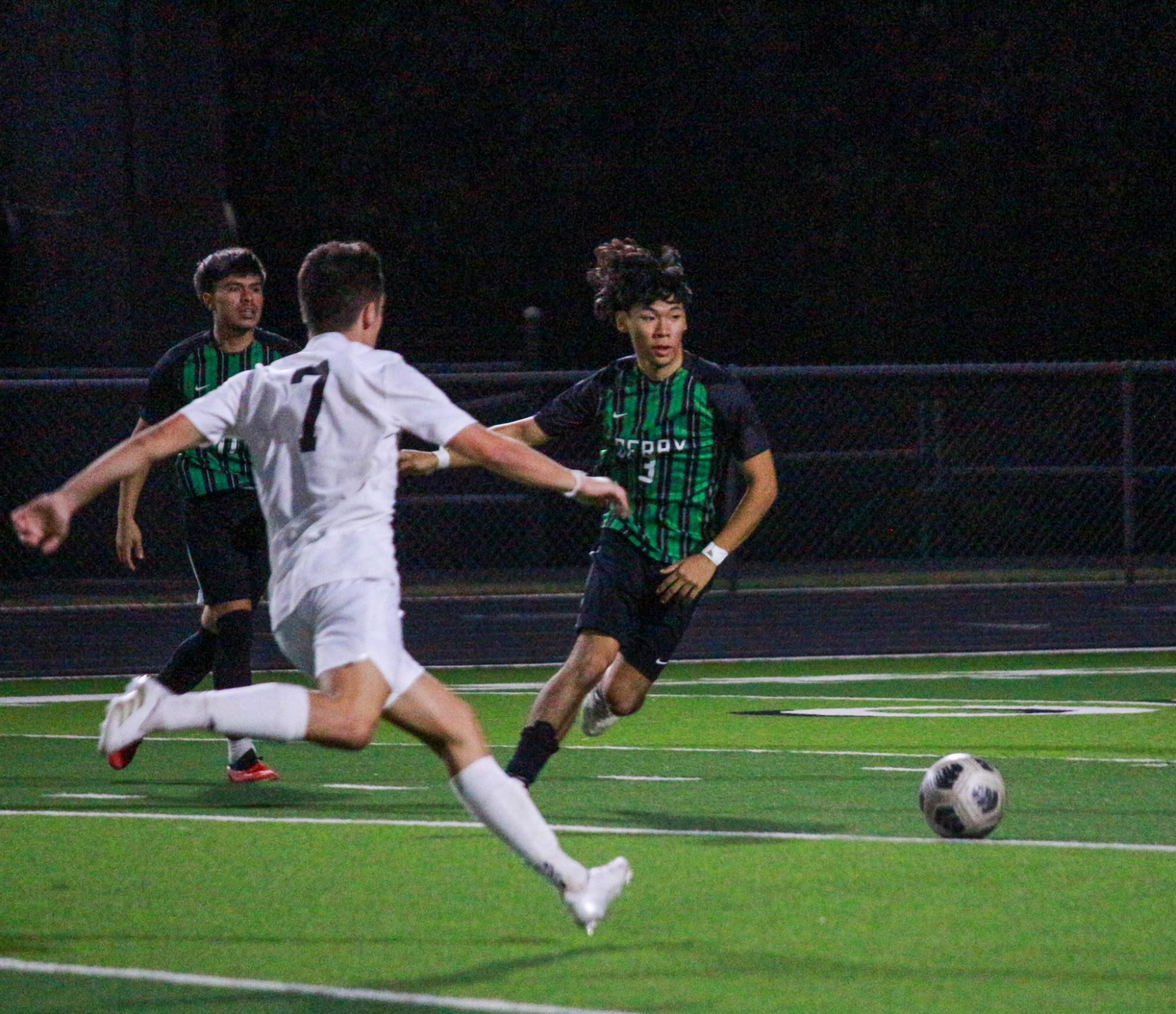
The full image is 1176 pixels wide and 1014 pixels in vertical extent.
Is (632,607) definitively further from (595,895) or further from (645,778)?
(595,895)

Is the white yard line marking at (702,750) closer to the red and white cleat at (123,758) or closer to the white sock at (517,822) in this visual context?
the red and white cleat at (123,758)

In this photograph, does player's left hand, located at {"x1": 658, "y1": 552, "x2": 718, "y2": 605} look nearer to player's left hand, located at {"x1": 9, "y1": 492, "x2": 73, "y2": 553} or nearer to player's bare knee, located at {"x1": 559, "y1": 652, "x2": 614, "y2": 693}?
player's bare knee, located at {"x1": 559, "y1": 652, "x2": 614, "y2": 693}

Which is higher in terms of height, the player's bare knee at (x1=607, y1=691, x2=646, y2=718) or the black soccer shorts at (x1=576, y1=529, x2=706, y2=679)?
the black soccer shorts at (x1=576, y1=529, x2=706, y2=679)

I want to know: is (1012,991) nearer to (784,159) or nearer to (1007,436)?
(1007,436)

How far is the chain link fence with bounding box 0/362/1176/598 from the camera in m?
21.4

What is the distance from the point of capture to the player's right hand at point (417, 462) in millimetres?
8484

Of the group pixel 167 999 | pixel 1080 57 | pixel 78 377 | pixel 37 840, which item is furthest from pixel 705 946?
pixel 1080 57

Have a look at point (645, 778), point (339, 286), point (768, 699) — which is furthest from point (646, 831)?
point (768, 699)

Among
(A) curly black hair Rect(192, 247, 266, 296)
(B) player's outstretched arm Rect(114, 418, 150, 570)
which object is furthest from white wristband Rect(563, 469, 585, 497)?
(B) player's outstretched arm Rect(114, 418, 150, 570)

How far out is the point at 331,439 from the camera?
22.4 feet

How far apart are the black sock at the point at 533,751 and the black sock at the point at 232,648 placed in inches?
81.2

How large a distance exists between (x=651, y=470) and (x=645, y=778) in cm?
183

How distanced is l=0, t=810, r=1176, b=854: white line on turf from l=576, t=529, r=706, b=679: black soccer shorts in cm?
71

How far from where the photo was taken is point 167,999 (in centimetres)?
617
